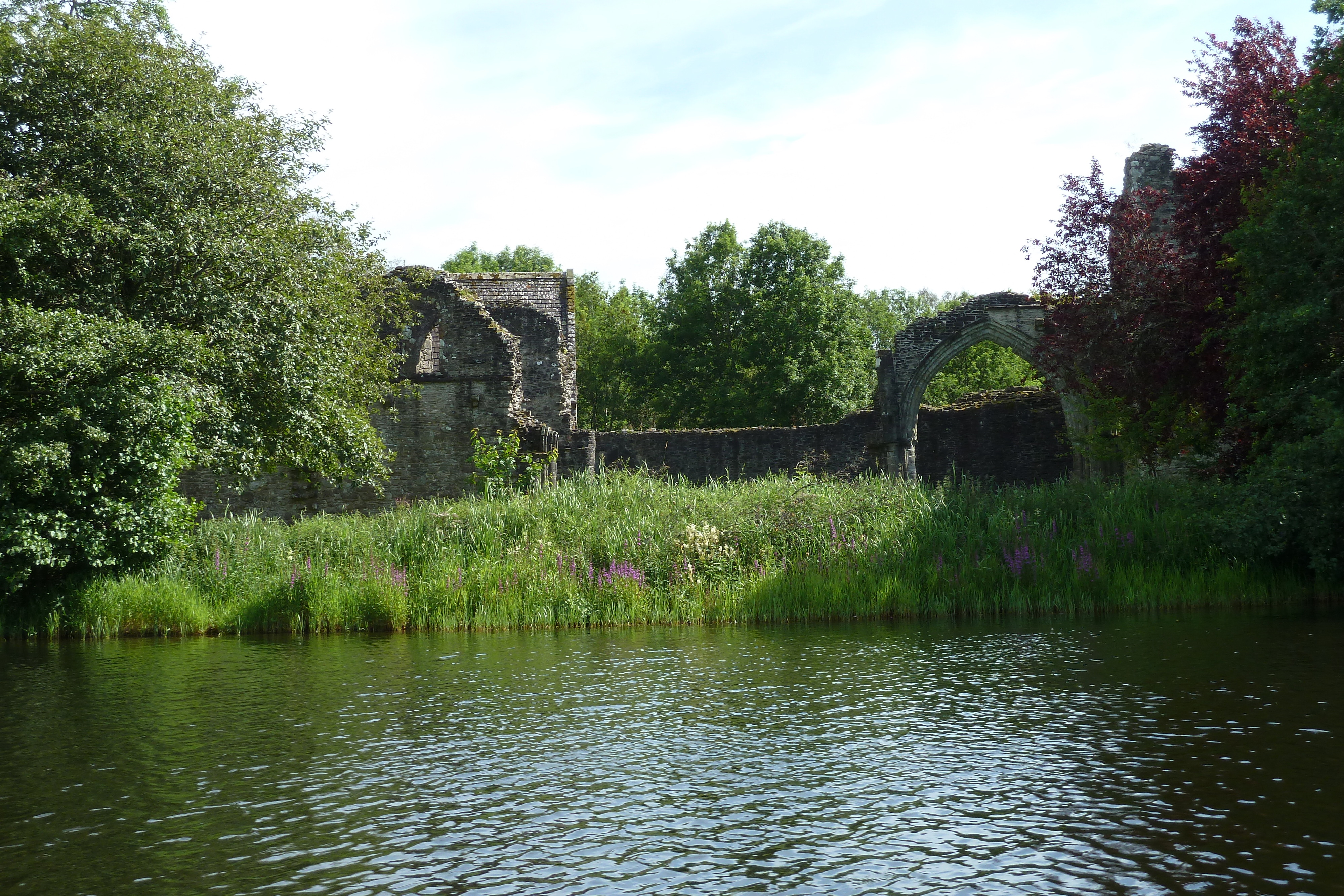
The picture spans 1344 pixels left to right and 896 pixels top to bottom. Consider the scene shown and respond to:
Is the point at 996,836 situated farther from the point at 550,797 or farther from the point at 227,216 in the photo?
the point at 227,216

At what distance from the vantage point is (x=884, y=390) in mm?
25734

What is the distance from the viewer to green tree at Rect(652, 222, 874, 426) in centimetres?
3672

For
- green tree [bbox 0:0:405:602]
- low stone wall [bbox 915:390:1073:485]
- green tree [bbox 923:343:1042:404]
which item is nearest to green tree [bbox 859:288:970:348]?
green tree [bbox 923:343:1042:404]

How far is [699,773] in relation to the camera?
5336mm

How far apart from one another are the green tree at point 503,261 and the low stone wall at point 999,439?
3463 cm

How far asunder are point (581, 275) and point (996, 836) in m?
54.9

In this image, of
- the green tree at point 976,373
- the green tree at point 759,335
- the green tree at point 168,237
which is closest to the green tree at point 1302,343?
the green tree at point 168,237

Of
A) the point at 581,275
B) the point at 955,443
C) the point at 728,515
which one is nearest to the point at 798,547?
the point at 728,515

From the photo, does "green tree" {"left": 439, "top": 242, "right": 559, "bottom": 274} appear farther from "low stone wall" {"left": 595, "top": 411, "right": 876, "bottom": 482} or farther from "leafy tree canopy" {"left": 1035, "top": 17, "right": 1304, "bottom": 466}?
"leafy tree canopy" {"left": 1035, "top": 17, "right": 1304, "bottom": 466}

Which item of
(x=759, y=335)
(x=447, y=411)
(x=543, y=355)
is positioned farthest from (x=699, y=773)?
(x=759, y=335)

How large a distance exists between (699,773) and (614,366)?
3885 centimetres

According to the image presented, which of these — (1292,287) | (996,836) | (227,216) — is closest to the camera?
(996,836)

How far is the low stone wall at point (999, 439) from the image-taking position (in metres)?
26.3

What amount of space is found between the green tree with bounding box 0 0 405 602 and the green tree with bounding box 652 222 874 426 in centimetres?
2243
